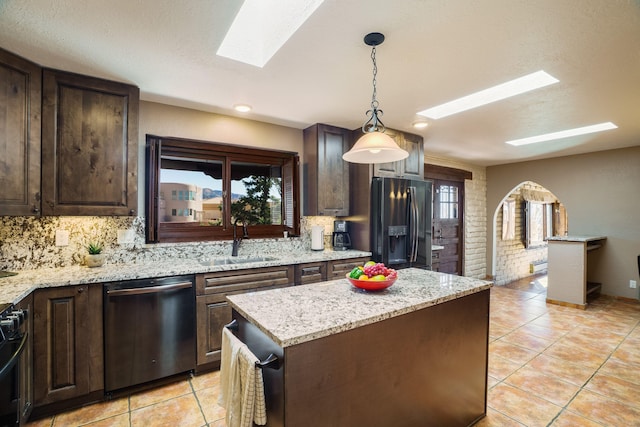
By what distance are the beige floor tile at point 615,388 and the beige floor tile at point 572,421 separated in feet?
1.61

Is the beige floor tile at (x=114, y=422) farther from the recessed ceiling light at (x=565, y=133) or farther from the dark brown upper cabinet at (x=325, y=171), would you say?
the recessed ceiling light at (x=565, y=133)

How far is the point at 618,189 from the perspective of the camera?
4828mm

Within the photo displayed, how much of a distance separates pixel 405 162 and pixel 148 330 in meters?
3.23

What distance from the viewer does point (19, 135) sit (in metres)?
2.03

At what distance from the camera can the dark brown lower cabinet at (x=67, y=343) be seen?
6.61 ft

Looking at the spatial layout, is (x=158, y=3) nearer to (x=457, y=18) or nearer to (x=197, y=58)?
(x=197, y=58)

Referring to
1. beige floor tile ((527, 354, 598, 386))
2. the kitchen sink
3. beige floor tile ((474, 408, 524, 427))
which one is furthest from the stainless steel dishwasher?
beige floor tile ((527, 354, 598, 386))

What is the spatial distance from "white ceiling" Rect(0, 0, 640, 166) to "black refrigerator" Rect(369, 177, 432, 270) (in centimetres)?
88

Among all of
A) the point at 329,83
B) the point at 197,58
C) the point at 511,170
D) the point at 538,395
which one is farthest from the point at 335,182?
the point at 511,170

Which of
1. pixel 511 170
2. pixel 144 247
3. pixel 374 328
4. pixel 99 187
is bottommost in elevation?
pixel 374 328

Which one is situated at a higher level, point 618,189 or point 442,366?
point 618,189

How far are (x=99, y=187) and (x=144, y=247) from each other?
70 centimetres

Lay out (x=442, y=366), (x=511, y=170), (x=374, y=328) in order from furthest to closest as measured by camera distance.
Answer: (x=511, y=170)
(x=442, y=366)
(x=374, y=328)

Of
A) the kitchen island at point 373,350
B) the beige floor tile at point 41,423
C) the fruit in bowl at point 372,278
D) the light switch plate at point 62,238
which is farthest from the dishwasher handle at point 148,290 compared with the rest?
the fruit in bowl at point 372,278
